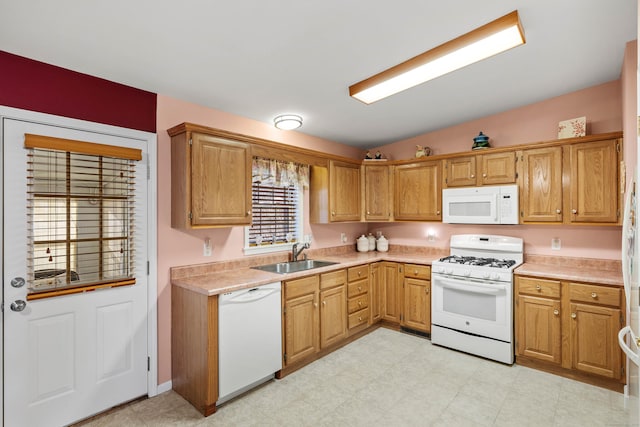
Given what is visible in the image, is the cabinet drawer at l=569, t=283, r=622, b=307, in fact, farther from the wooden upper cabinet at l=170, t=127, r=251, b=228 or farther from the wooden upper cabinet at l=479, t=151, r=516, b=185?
the wooden upper cabinet at l=170, t=127, r=251, b=228

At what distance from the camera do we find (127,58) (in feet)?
7.02

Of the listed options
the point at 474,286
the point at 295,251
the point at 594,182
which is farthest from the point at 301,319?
the point at 594,182

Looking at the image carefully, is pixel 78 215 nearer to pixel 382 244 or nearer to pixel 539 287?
pixel 382 244

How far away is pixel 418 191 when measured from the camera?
416 cm

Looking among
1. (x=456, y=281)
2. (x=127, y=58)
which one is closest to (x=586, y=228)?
(x=456, y=281)

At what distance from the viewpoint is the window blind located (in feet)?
11.5

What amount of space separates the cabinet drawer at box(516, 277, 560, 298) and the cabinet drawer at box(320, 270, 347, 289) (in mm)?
1719

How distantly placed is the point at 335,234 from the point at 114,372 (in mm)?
2841

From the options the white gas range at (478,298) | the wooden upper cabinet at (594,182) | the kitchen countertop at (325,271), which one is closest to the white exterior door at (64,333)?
the kitchen countertop at (325,271)

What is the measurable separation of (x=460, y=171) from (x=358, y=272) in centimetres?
170

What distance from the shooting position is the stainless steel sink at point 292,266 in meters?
3.48

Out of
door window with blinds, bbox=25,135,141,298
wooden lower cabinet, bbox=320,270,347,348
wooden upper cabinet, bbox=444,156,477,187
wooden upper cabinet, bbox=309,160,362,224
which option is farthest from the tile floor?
wooden upper cabinet, bbox=444,156,477,187

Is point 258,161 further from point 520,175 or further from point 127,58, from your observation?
point 520,175

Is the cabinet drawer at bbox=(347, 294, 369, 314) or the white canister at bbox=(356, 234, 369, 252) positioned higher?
the white canister at bbox=(356, 234, 369, 252)
